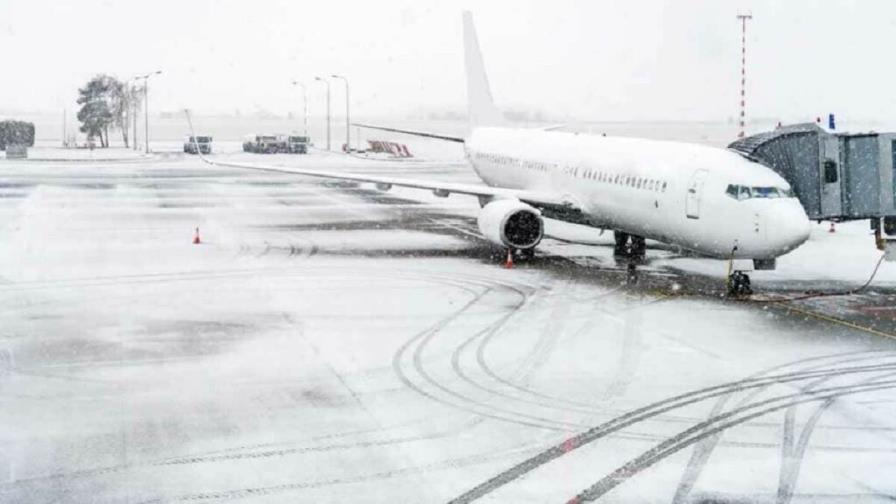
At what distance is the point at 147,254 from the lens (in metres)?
34.1

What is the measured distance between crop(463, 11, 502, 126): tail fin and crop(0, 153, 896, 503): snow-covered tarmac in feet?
53.3

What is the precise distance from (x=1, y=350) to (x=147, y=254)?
1422 cm

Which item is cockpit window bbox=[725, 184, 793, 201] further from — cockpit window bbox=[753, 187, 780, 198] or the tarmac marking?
the tarmac marking

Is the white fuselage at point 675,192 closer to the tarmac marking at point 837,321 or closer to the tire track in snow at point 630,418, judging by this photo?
the tarmac marking at point 837,321

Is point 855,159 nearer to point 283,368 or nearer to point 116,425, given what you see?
point 283,368

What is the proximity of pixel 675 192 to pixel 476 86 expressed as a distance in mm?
24289

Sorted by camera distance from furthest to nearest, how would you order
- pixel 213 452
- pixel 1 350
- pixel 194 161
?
pixel 194 161, pixel 1 350, pixel 213 452

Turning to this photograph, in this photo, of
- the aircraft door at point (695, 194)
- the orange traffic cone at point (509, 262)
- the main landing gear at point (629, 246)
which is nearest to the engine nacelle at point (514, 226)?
the orange traffic cone at point (509, 262)

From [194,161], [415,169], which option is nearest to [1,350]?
[415,169]

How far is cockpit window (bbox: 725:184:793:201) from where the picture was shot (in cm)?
2548

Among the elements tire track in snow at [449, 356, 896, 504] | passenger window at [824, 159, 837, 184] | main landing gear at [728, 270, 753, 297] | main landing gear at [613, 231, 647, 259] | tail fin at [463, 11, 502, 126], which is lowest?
tire track in snow at [449, 356, 896, 504]

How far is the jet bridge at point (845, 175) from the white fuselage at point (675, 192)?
1462 mm

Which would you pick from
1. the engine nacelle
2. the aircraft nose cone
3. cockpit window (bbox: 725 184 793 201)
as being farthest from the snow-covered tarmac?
cockpit window (bbox: 725 184 793 201)

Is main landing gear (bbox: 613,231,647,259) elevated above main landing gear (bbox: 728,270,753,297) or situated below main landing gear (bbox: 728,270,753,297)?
above
